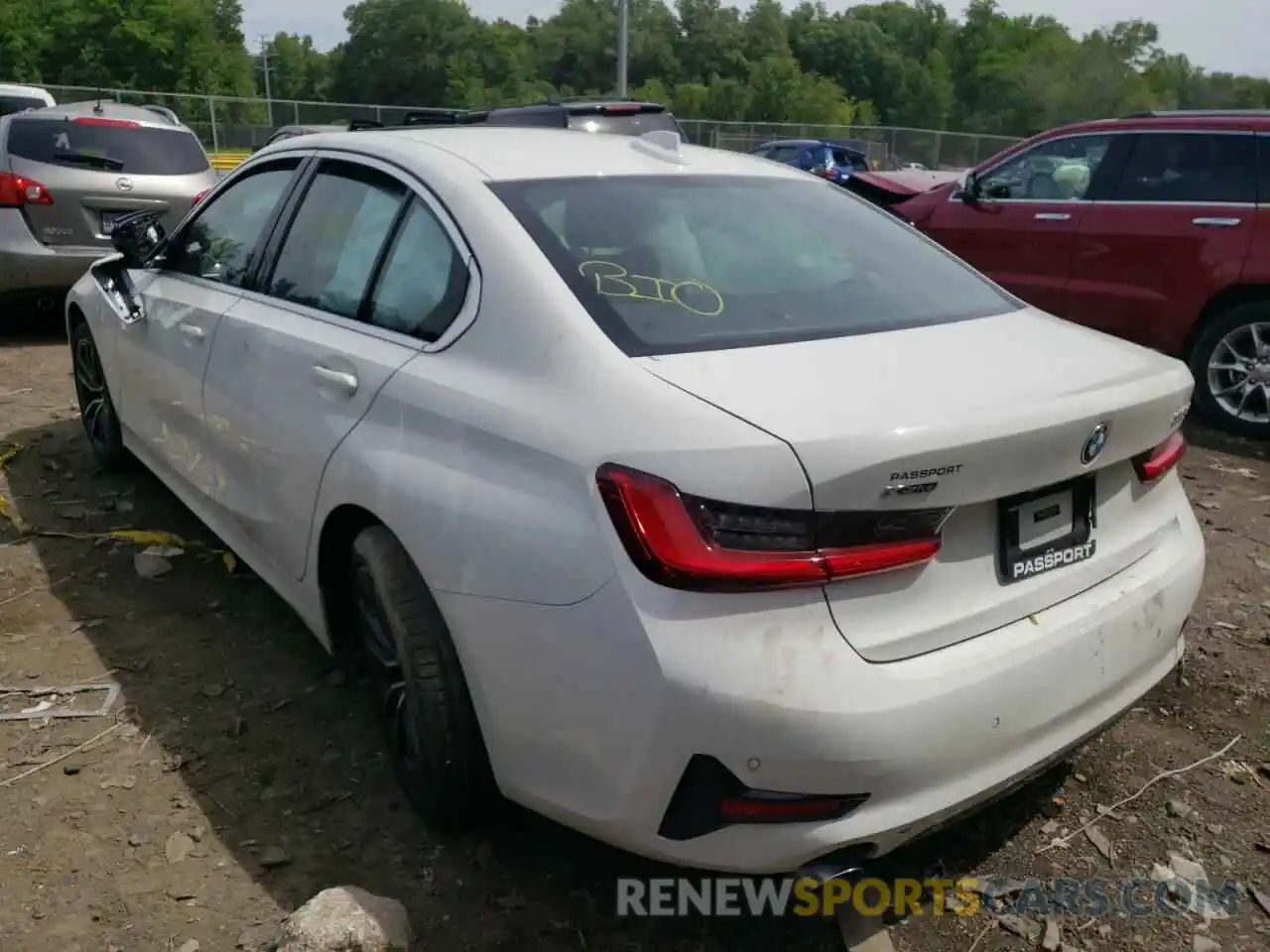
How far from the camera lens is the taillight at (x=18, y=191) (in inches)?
309

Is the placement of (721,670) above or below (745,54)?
below

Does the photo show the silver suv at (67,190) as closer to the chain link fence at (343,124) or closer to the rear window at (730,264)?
the rear window at (730,264)

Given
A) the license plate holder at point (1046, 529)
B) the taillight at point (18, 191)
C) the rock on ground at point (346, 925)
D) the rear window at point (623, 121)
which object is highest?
the rear window at point (623, 121)

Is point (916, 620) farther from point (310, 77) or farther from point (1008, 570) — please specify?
point (310, 77)

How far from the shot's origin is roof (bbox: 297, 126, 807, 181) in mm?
2979

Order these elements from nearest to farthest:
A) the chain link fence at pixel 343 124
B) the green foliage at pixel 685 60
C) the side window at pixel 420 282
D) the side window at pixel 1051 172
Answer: the side window at pixel 420 282 → the side window at pixel 1051 172 → the chain link fence at pixel 343 124 → the green foliage at pixel 685 60

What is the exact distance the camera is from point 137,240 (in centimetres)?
459

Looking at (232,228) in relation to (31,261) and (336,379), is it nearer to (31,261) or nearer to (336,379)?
(336,379)

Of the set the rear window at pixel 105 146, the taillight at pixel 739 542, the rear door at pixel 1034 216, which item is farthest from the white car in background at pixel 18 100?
the taillight at pixel 739 542

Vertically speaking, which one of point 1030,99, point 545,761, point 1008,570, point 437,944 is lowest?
point 437,944

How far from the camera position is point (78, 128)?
827 cm

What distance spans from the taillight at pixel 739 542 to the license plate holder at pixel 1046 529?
32cm

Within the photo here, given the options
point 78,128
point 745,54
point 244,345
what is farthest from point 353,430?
point 745,54

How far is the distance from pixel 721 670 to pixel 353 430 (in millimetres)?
1269
